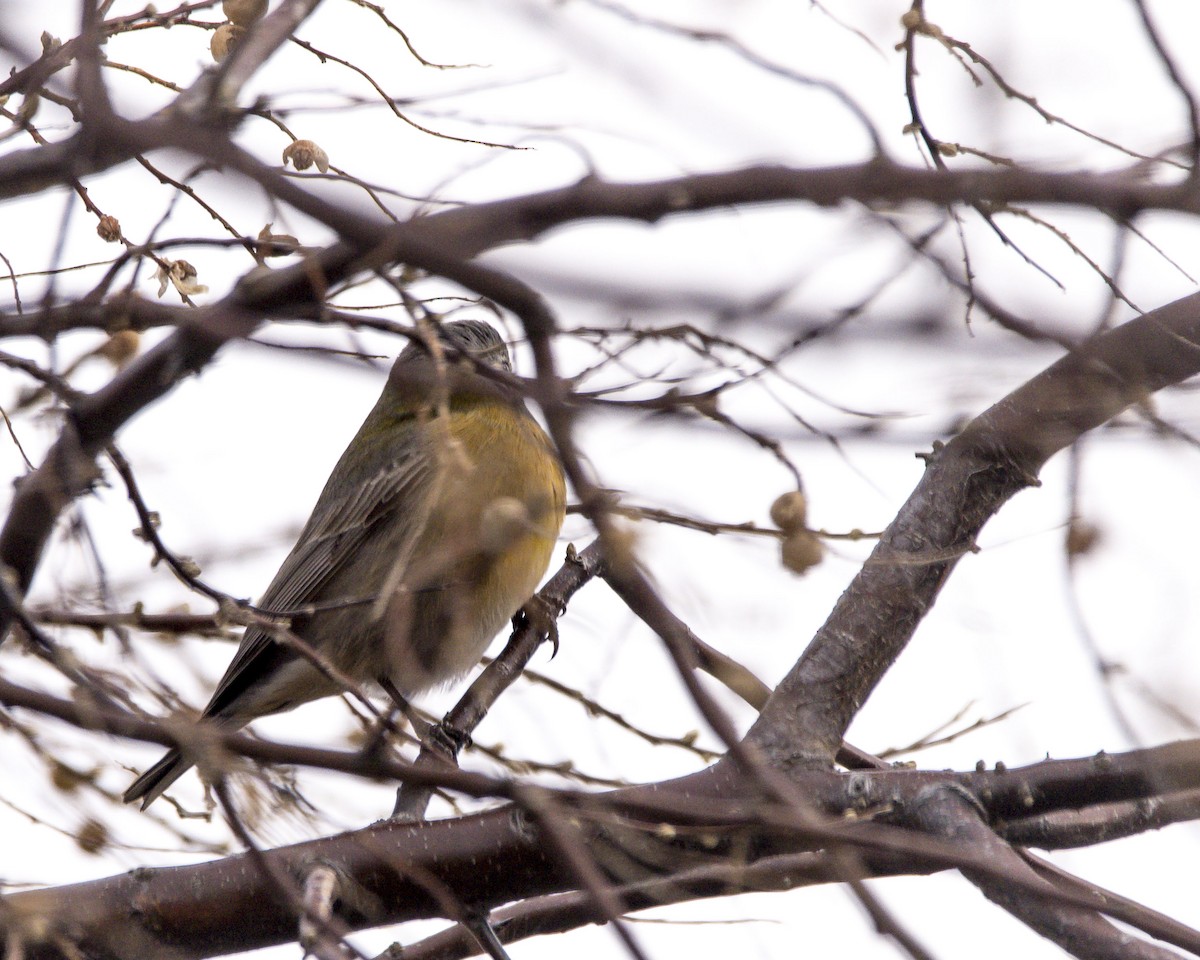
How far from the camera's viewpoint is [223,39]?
3.53 metres

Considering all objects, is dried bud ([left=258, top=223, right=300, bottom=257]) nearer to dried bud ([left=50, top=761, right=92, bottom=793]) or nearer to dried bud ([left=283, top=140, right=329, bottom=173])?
dried bud ([left=283, top=140, right=329, bottom=173])

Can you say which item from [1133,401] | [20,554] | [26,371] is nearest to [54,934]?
[20,554]

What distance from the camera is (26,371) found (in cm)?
280

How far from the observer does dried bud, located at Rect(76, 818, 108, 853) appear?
3.38 m

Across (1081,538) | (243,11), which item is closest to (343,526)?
(243,11)

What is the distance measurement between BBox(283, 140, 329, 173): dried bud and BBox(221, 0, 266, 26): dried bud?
0.33 metres

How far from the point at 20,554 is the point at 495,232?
2145 mm

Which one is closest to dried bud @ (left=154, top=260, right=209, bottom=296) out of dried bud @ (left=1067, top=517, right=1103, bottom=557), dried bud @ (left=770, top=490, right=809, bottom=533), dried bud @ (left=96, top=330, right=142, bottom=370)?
dried bud @ (left=96, top=330, right=142, bottom=370)

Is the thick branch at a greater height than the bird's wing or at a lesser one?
lesser

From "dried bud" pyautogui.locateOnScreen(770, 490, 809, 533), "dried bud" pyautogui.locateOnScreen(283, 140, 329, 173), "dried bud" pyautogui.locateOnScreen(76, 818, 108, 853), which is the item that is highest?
"dried bud" pyautogui.locateOnScreen(283, 140, 329, 173)

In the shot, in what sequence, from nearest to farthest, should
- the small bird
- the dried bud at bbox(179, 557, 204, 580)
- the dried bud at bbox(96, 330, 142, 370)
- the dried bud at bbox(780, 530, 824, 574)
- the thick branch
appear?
the dried bud at bbox(780, 530, 824, 574), the dried bud at bbox(179, 557, 204, 580), the dried bud at bbox(96, 330, 142, 370), the thick branch, the small bird

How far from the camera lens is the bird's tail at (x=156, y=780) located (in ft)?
16.2

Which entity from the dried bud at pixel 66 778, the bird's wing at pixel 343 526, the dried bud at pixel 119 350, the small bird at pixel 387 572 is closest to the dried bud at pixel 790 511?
the small bird at pixel 387 572

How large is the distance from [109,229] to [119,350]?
1.21 feet
